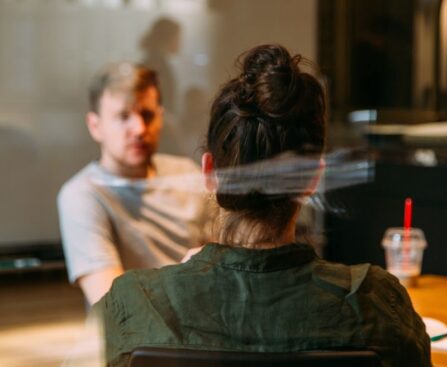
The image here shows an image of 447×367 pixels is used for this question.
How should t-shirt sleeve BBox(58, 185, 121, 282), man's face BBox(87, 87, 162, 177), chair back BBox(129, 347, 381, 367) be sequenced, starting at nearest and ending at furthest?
chair back BBox(129, 347, 381, 367) < t-shirt sleeve BBox(58, 185, 121, 282) < man's face BBox(87, 87, 162, 177)

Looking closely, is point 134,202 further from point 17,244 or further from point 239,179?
point 17,244

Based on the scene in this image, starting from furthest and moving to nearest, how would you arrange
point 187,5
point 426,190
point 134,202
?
point 187,5 < point 426,190 < point 134,202

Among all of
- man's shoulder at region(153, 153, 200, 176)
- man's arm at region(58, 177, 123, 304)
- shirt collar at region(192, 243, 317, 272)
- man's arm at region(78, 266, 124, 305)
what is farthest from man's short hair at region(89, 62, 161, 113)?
shirt collar at region(192, 243, 317, 272)

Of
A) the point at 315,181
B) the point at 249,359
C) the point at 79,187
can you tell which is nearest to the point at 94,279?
the point at 79,187

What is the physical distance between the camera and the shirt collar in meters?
1.04

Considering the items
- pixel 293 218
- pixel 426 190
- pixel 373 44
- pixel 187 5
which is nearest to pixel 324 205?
pixel 293 218

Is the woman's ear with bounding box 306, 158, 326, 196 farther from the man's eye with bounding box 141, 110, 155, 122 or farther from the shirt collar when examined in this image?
the man's eye with bounding box 141, 110, 155, 122

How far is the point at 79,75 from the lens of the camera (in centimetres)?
336

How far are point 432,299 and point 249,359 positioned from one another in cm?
84

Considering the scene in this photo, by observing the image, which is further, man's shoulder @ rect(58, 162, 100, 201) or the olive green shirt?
man's shoulder @ rect(58, 162, 100, 201)

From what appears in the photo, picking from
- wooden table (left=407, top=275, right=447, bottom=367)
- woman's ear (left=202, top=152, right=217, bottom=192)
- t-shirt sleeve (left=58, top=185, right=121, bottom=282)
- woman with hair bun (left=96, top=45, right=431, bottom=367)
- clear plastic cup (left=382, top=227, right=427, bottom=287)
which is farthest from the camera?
clear plastic cup (left=382, top=227, right=427, bottom=287)

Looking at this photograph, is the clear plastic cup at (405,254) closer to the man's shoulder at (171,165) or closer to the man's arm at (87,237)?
the man's shoulder at (171,165)

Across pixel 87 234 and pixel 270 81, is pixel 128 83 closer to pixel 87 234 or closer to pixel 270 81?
pixel 87 234

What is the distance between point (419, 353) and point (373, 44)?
11.6 feet
